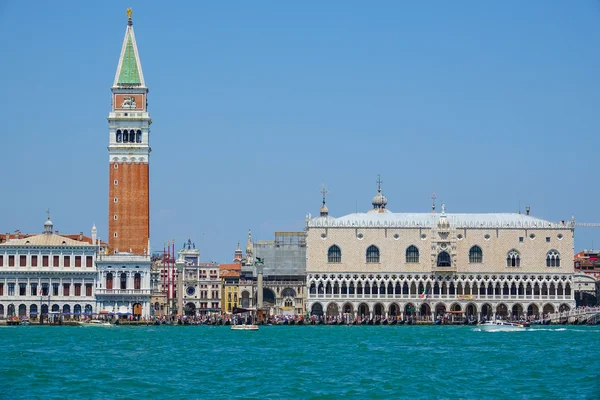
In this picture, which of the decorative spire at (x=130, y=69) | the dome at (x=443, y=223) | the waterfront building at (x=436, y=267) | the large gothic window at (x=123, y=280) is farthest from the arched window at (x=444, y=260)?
the decorative spire at (x=130, y=69)

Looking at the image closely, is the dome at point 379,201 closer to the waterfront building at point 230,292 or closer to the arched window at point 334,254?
the arched window at point 334,254

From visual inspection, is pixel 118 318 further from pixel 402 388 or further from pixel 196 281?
pixel 402 388

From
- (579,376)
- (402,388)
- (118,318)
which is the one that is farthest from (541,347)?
(118,318)

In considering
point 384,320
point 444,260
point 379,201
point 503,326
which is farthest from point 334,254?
point 503,326

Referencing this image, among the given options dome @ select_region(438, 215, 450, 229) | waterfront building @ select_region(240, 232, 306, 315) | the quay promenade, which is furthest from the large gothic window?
dome @ select_region(438, 215, 450, 229)

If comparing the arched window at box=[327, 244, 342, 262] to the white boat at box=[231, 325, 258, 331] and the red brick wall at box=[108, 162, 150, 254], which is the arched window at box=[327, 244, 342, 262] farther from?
the white boat at box=[231, 325, 258, 331]

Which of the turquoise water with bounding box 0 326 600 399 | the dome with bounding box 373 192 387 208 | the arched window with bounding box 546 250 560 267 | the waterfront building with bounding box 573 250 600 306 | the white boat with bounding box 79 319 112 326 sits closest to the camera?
the turquoise water with bounding box 0 326 600 399

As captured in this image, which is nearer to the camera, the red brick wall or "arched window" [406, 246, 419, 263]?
the red brick wall
